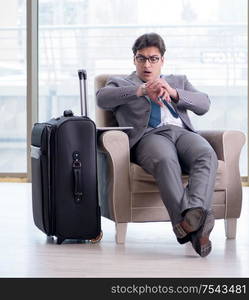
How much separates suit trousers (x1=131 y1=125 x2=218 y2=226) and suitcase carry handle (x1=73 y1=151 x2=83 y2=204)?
0.27 m

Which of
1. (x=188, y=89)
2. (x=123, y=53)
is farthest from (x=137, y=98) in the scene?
(x=123, y=53)

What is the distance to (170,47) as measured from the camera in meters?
7.05

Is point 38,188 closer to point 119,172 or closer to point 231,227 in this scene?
point 119,172

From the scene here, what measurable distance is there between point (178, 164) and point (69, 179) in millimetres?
498

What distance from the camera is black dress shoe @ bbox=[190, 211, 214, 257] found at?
3.33 m

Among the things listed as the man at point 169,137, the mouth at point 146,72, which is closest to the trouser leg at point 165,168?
the man at point 169,137

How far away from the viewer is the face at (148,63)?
3.91 meters

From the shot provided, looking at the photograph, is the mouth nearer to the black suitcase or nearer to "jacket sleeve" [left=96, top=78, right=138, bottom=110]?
"jacket sleeve" [left=96, top=78, right=138, bottom=110]

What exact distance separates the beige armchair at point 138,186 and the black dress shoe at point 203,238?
0.40m

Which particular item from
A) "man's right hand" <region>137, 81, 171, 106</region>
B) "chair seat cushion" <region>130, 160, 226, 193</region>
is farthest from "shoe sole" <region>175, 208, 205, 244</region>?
"man's right hand" <region>137, 81, 171, 106</region>

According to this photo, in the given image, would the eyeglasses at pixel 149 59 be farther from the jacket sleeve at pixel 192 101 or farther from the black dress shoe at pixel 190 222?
the black dress shoe at pixel 190 222

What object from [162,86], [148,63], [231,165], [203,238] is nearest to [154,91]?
[162,86]

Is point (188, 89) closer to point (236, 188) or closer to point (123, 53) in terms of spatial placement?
point (236, 188)
